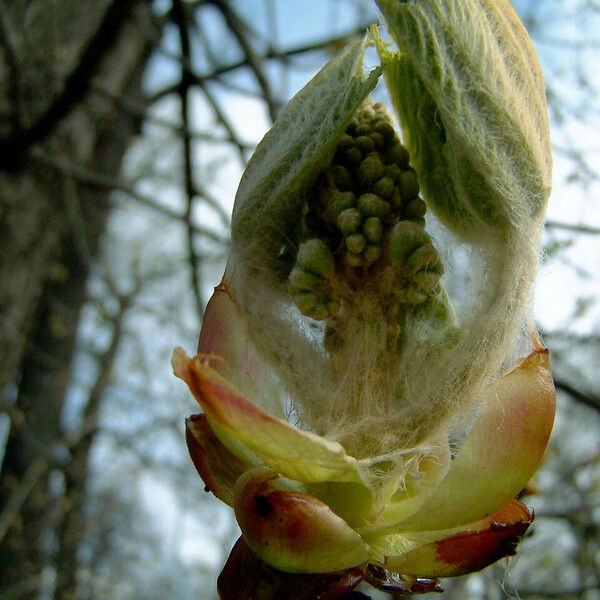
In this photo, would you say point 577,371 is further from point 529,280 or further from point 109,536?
point 109,536

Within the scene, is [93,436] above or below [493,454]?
above

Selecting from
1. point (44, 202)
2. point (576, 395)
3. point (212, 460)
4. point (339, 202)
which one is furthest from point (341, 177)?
point (44, 202)

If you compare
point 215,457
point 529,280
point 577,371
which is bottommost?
point 215,457

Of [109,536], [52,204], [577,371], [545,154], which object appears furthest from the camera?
[109,536]

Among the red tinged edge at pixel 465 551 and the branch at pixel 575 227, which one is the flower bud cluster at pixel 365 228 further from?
the branch at pixel 575 227

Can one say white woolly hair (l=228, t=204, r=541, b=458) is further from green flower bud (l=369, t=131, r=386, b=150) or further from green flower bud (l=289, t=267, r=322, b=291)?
green flower bud (l=369, t=131, r=386, b=150)

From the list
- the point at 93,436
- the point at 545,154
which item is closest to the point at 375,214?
the point at 545,154
